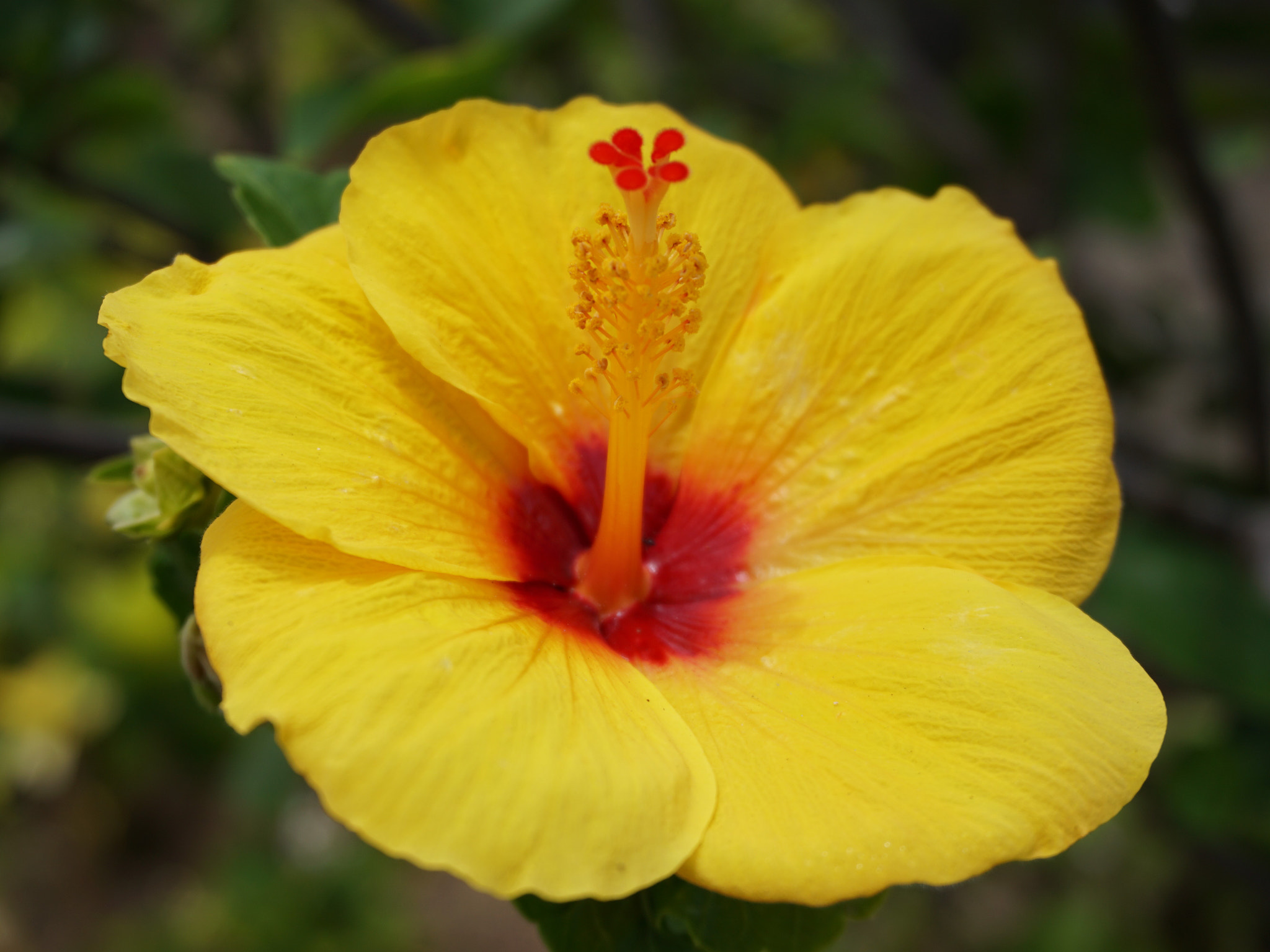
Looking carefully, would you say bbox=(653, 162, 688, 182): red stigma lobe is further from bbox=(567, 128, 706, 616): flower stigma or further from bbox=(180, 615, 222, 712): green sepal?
bbox=(180, 615, 222, 712): green sepal

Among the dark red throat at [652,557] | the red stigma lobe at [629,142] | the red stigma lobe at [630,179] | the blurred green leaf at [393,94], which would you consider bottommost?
the dark red throat at [652,557]

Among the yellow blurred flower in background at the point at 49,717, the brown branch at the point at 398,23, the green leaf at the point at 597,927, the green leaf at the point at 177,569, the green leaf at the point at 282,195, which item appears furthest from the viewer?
the yellow blurred flower in background at the point at 49,717

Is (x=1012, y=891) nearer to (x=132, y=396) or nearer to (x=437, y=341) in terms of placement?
(x=437, y=341)

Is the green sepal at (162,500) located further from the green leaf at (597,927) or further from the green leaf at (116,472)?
the green leaf at (597,927)

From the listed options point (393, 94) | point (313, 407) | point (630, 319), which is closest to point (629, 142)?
point (630, 319)

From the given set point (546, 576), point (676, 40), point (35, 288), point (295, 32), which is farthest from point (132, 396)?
point (295, 32)

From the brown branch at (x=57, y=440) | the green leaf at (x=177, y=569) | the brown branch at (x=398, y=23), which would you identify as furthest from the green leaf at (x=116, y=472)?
the brown branch at (x=398, y=23)

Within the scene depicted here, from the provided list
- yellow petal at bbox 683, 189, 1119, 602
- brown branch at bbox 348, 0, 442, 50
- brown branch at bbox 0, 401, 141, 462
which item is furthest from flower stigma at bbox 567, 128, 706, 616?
brown branch at bbox 348, 0, 442, 50
